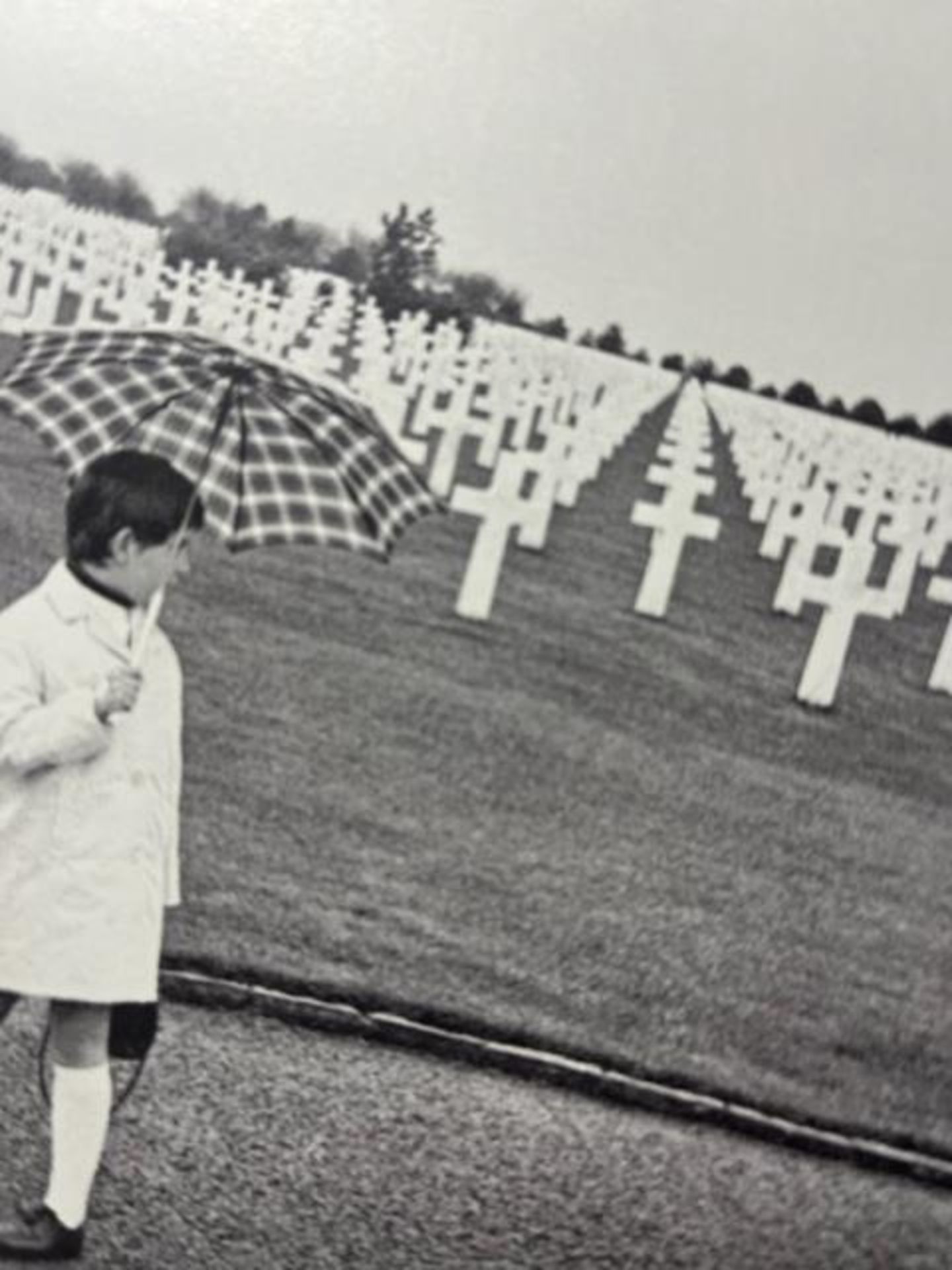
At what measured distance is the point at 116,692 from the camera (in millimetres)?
3756

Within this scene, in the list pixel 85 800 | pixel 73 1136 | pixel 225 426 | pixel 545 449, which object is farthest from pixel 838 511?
pixel 73 1136

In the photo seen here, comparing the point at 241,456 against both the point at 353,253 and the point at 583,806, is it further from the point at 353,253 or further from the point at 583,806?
the point at 583,806

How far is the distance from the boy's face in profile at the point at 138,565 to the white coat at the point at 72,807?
0.04 metres

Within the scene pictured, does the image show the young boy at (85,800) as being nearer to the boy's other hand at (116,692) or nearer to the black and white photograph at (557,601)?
the boy's other hand at (116,692)

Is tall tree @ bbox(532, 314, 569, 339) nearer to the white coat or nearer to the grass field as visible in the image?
the grass field

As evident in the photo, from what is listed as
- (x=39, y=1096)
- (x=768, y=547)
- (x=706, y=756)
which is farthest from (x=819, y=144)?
(x=39, y=1096)

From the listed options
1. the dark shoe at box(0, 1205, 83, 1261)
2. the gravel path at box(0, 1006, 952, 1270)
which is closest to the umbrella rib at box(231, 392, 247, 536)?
the gravel path at box(0, 1006, 952, 1270)

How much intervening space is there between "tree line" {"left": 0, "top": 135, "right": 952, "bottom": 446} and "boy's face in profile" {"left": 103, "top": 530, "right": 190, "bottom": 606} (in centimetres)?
82

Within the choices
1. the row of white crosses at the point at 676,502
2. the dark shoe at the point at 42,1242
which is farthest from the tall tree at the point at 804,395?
the dark shoe at the point at 42,1242

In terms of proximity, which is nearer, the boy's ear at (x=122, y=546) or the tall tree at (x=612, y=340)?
the boy's ear at (x=122, y=546)

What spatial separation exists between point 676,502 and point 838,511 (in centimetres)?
42

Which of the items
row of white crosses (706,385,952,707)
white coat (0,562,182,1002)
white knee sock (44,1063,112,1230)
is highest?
row of white crosses (706,385,952,707)

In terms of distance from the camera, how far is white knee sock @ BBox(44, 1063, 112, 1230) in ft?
12.4

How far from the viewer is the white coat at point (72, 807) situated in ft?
12.3
